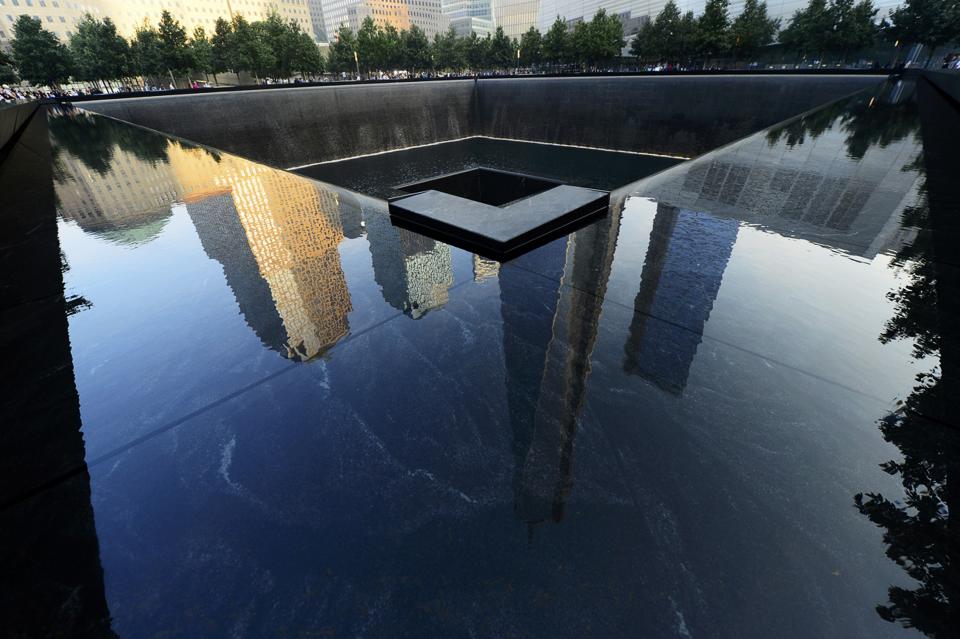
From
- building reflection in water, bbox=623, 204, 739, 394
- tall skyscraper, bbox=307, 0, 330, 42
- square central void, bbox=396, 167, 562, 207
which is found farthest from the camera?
tall skyscraper, bbox=307, 0, 330, 42

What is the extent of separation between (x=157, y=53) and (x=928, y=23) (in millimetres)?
82718

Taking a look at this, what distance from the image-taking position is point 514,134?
34875 millimetres

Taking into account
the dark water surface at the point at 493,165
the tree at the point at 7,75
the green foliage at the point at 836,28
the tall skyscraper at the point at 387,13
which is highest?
the tall skyscraper at the point at 387,13

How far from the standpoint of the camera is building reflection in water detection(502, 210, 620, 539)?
6.64 ft

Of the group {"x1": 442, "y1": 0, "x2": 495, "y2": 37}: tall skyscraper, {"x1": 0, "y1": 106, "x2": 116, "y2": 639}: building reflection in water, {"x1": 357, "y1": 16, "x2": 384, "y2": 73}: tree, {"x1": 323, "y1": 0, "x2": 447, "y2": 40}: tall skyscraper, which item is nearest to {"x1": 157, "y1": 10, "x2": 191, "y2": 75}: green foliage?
{"x1": 357, "y1": 16, "x2": 384, "y2": 73}: tree

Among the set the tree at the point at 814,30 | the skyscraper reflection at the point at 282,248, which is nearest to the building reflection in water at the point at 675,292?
the skyscraper reflection at the point at 282,248

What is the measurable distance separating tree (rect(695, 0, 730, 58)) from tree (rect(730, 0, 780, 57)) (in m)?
1.68

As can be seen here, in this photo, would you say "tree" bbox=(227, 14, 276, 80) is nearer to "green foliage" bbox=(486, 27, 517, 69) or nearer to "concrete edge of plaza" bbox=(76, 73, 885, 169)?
"green foliage" bbox=(486, 27, 517, 69)

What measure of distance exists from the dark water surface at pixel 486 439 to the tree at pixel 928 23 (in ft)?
179

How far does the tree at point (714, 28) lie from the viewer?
46312mm

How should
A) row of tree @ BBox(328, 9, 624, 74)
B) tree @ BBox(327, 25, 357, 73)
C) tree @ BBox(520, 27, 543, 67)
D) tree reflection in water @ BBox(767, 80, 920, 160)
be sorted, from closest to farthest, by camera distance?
tree reflection in water @ BBox(767, 80, 920, 160), row of tree @ BBox(328, 9, 624, 74), tree @ BBox(520, 27, 543, 67), tree @ BBox(327, 25, 357, 73)

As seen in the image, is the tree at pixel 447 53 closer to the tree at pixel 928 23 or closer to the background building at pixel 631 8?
the background building at pixel 631 8

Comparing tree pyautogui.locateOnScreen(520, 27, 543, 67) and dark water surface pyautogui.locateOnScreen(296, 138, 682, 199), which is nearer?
dark water surface pyautogui.locateOnScreen(296, 138, 682, 199)

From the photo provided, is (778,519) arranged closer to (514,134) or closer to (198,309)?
(198,309)
